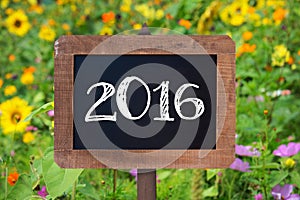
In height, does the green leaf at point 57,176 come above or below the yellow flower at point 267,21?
below

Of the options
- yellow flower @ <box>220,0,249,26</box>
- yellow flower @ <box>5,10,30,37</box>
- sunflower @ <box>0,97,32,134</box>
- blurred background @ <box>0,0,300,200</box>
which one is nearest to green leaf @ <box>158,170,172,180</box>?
blurred background @ <box>0,0,300,200</box>

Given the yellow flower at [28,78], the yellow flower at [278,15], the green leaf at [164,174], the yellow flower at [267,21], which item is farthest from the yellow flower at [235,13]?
the green leaf at [164,174]

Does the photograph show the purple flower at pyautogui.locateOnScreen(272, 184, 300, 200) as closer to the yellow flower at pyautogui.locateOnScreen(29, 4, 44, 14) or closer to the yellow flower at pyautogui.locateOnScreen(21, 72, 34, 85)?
the yellow flower at pyautogui.locateOnScreen(21, 72, 34, 85)

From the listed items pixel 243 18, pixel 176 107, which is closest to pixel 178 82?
pixel 176 107

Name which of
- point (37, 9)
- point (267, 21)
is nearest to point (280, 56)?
point (267, 21)

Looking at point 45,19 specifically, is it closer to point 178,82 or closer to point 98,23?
point 98,23

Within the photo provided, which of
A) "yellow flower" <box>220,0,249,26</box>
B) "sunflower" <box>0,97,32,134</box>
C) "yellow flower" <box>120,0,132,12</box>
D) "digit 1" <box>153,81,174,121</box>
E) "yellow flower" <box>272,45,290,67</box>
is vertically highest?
"yellow flower" <box>120,0,132,12</box>

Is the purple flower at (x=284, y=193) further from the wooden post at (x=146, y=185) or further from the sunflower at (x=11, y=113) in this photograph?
the sunflower at (x=11, y=113)

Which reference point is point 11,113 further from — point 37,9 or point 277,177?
point 37,9
